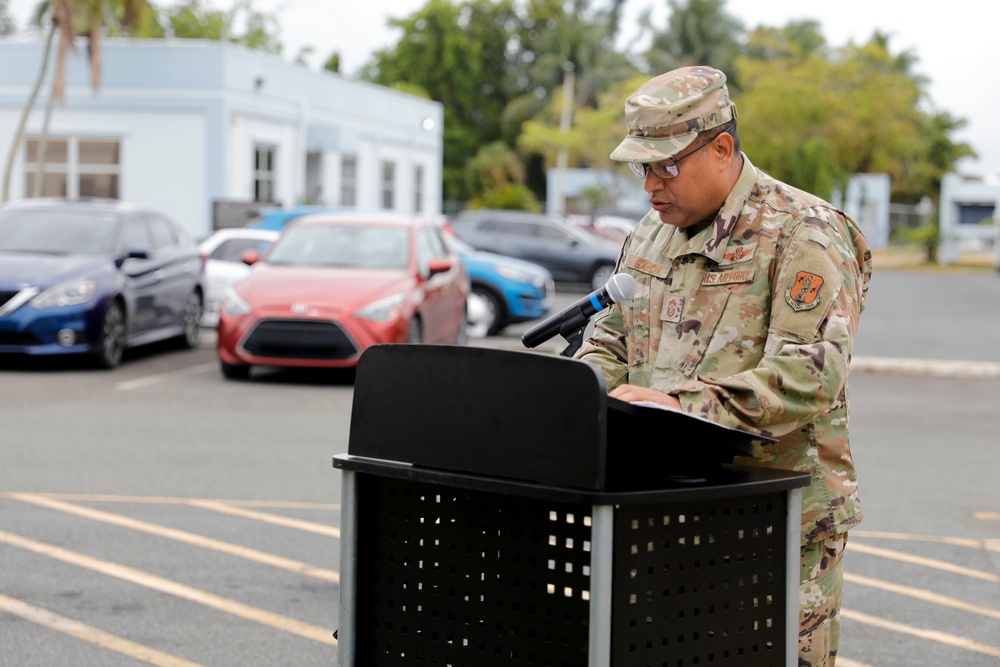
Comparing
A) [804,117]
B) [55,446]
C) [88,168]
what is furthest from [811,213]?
[804,117]

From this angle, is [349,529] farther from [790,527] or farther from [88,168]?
[88,168]

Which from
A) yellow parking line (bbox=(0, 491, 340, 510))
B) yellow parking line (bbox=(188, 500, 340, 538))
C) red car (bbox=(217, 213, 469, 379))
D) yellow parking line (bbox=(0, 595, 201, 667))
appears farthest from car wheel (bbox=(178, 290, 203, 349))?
yellow parking line (bbox=(0, 595, 201, 667))

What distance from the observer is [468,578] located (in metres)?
2.60

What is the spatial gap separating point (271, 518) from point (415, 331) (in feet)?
18.7

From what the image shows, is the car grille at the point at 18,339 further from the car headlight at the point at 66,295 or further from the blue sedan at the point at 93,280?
the car headlight at the point at 66,295

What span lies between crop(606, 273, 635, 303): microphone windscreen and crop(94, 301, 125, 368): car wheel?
10479mm

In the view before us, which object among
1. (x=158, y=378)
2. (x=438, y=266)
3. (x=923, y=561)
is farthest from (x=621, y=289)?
(x=158, y=378)

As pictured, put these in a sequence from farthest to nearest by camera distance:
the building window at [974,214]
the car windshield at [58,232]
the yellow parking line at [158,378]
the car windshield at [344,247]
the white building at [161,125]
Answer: the building window at [974,214] < the white building at [161,125] < the car windshield at [58,232] < the car windshield at [344,247] < the yellow parking line at [158,378]

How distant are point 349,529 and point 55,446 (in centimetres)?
678

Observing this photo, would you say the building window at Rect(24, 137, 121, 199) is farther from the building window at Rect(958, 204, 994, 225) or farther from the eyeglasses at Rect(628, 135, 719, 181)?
the building window at Rect(958, 204, 994, 225)

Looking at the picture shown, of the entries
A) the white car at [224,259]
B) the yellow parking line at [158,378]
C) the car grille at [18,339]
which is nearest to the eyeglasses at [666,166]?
the yellow parking line at [158,378]

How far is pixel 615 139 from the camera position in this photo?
60.4 m

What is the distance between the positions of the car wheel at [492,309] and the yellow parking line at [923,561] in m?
10.6

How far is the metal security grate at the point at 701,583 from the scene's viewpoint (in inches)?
97.4
